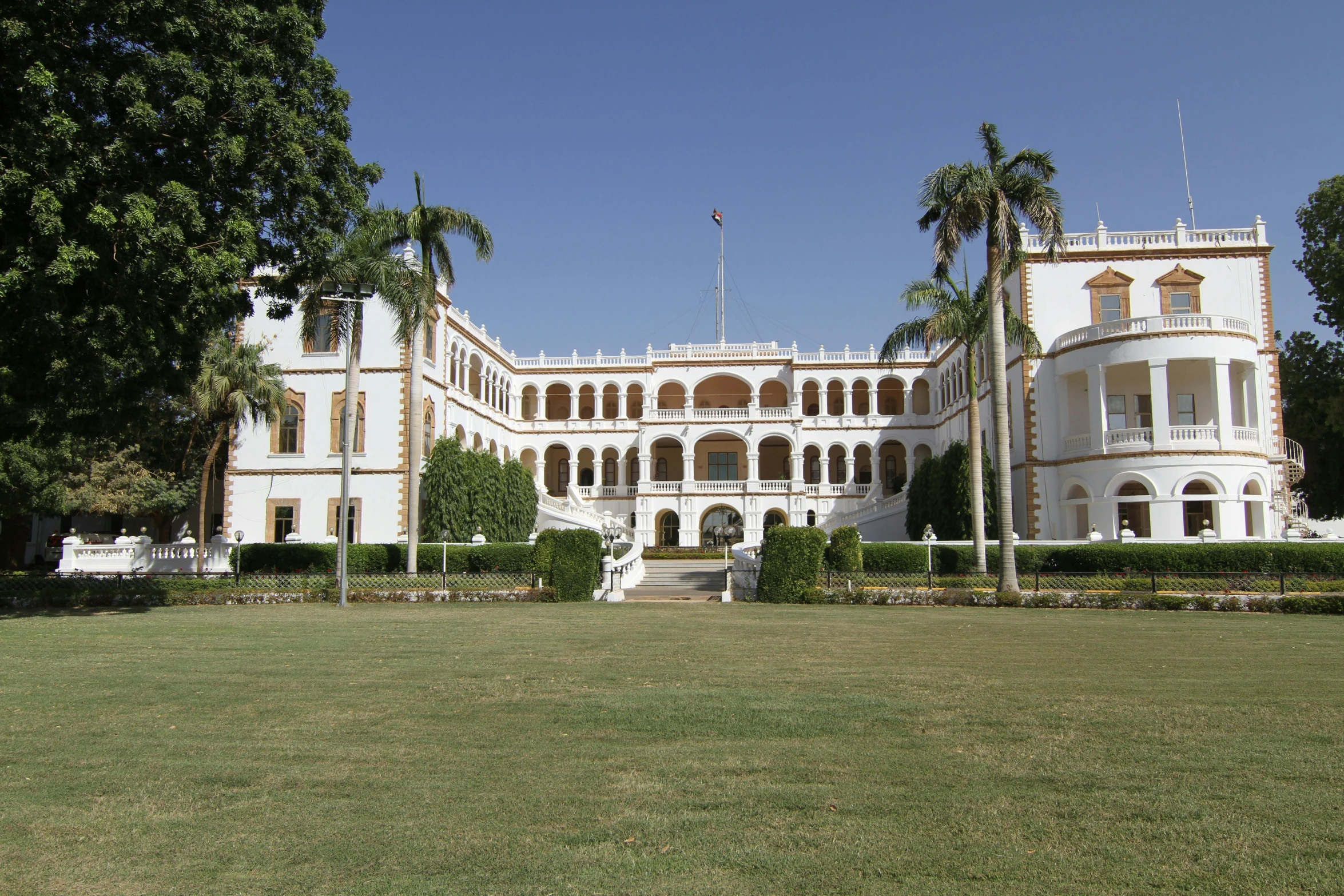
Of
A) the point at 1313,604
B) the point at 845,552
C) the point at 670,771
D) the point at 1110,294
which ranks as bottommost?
the point at 670,771

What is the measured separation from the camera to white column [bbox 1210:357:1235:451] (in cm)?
3002

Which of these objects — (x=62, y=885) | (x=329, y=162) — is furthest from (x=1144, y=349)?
(x=62, y=885)

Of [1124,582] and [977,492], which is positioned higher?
[977,492]

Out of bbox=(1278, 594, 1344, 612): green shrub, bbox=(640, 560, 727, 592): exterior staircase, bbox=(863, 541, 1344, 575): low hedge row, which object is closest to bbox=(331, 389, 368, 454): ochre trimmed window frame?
bbox=(640, 560, 727, 592): exterior staircase

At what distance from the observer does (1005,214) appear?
2309 centimetres

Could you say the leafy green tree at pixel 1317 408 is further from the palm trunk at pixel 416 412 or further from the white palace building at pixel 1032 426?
the palm trunk at pixel 416 412

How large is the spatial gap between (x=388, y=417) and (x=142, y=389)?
17.9 meters

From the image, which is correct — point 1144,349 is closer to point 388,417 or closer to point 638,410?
point 388,417

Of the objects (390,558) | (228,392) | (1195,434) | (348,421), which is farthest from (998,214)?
(228,392)

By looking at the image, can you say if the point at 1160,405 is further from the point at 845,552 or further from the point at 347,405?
the point at 347,405

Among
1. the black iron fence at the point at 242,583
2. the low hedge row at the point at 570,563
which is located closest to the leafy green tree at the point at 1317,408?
the low hedge row at the point at 570,563

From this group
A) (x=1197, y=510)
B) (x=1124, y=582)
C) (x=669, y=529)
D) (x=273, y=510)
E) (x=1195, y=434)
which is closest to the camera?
(x=1124, y=582)

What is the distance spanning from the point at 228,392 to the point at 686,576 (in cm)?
1634

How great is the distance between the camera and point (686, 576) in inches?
1226
